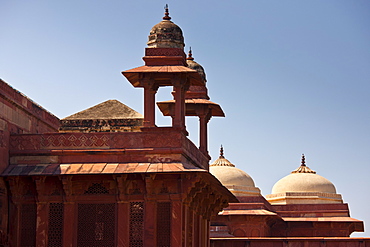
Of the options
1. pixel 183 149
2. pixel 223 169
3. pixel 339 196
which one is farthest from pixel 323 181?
pixel 183 149

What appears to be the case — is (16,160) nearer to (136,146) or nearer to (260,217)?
(136,146)

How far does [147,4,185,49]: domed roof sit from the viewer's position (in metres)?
22.6

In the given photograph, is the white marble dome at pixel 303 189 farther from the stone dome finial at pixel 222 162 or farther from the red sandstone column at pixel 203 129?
the red sandstone column at pixel 203 129

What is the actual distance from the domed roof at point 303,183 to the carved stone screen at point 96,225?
72.3 feet

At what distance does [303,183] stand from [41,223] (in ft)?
75.5

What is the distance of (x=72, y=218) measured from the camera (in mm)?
20594

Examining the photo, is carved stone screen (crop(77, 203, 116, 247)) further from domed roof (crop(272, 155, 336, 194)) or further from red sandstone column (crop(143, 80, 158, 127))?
domed roof (crop(272, 155, 336, 194))

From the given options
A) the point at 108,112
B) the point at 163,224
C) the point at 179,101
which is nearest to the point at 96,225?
the point at 163,224

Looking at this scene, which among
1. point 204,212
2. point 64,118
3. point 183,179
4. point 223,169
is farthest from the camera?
point 223,169

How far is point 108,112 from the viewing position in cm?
2841

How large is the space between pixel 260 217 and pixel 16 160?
16.5m

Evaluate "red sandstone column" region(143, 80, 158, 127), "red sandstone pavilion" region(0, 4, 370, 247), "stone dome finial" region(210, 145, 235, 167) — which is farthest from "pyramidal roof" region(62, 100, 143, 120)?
"stone dome finial" region(210, 145, 235, 167)

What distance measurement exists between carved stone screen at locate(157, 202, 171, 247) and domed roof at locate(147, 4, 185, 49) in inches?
169

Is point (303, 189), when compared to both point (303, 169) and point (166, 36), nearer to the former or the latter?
point (303, 169)
